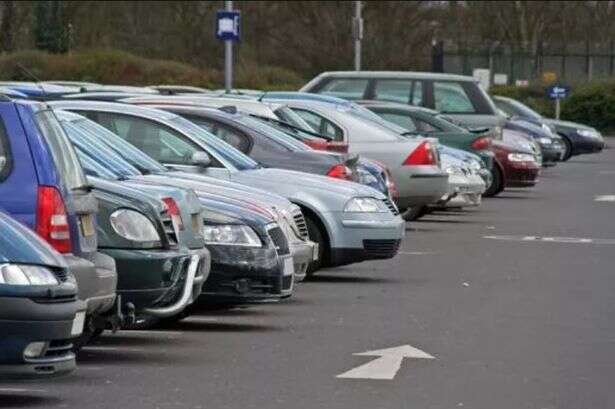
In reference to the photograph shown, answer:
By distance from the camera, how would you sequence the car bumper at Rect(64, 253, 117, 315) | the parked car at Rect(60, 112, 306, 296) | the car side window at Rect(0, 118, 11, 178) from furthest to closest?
the parked car at Rect(60, 112, 306, 296), the car side window at Rect(0, 118, 11, 178), the car bumper at Rect(64, 253, 117, 315)

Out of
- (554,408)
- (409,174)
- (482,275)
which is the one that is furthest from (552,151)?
(554,408)

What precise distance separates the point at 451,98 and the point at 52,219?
20.3m

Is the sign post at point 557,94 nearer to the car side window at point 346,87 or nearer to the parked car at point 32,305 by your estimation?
the car side window at point 346,87

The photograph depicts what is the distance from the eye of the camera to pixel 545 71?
6681 centimetres

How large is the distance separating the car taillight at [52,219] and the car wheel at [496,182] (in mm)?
19991

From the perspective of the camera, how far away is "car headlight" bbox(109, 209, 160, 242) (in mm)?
10602

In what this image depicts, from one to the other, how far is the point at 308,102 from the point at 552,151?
57.7 feet

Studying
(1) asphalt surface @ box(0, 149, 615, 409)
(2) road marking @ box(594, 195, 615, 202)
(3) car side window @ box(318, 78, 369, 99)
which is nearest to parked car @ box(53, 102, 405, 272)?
(1) asphalt surface @ box(0, 149, 615, 409)

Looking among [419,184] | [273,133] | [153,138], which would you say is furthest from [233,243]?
[419,184]

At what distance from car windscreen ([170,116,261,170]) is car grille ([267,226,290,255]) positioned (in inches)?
79.5

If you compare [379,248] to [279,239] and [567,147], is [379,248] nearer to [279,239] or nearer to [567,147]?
[279,239]

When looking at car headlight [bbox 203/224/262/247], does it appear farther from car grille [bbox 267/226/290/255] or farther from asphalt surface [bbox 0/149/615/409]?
asphalt surface [bbox 0/149/615/409]

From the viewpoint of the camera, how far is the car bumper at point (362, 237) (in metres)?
15.5

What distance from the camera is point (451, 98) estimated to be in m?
29.2
